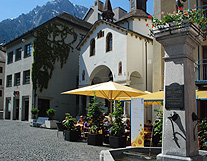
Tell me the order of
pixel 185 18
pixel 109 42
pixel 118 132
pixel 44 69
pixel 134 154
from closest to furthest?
pixel 185 18, pixel 134 154, pixel 118 132, pixel 109 42, pixel 44 69

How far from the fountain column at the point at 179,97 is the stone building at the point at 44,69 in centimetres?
2256

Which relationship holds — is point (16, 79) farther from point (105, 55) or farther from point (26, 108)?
point (105, 55)

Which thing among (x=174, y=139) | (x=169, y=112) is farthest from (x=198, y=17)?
(x=174, y=139)

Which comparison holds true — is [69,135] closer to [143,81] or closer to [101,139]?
[101,139]

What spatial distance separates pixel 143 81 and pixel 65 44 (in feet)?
40.8

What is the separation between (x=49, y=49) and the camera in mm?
27719

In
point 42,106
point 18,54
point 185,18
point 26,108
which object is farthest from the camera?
point 18,54

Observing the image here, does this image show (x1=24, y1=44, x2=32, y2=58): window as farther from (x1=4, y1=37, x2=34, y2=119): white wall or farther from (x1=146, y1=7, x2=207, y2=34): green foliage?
(x1=146, y1=7, x2=207, y2=34): green foliage

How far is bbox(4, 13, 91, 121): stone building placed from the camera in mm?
26656

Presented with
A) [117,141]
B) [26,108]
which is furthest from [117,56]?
[26,108]

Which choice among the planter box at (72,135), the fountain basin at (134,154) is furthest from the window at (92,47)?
the fountain basin at (134,154)

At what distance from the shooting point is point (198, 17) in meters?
5.09

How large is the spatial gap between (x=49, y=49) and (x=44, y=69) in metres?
2.45

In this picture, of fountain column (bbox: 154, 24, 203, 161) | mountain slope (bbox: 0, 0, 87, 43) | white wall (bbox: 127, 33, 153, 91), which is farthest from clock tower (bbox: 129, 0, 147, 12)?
mountain slope (bbox: 0, 0, 87, 43)
